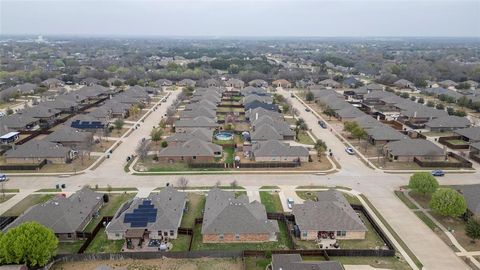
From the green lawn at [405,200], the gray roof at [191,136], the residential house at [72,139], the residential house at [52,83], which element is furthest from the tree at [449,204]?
the residential house at [52,83]

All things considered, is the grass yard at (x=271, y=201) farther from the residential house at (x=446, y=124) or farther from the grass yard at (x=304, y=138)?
the residential house at (x=446, y=124)

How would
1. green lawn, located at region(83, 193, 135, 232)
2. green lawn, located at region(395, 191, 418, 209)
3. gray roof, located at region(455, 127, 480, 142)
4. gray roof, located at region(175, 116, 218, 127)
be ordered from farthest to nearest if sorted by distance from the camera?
gray roof, located at region(175, 116, 218, 127)
gray roof, located at region(455, 127, 480, 142)
green lawn, located at region(395, 191, 418, 209)
green lawn, located at region(83, 193, 135, 232)

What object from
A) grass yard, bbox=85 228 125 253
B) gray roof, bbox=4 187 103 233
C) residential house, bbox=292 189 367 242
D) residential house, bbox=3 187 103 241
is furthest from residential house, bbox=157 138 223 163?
residential house, bbox=292 189 367 242

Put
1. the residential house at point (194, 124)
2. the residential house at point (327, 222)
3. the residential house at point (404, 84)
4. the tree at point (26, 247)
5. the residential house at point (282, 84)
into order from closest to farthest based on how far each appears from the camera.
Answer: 1. the tree at point (26, 247)
2. the residential house at point (327, 222)
3. the residential house at point (194, 124)
4. the residential house at point (404, 84)
5. the residential house at point (282, 84)

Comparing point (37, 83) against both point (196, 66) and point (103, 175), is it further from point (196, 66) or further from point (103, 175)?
point (103, 175)

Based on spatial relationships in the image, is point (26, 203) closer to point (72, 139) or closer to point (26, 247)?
point (26, 247)

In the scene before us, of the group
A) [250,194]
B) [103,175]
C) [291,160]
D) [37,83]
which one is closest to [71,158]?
[103,175]

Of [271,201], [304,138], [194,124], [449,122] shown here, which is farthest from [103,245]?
[449,122]

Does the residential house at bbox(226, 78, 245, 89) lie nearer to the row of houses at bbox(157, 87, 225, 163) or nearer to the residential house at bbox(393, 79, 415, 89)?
the row of houses at bbox(157, 87, 225, 163)
